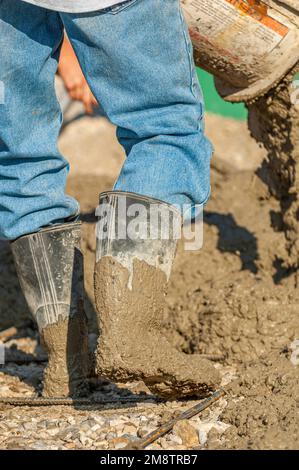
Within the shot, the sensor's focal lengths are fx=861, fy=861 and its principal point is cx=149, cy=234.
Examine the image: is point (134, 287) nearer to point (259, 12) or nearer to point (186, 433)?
point (186, 433)

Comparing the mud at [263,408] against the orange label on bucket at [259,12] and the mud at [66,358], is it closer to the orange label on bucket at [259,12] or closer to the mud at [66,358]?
the mud at [66,358]

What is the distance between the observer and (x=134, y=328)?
1.98m

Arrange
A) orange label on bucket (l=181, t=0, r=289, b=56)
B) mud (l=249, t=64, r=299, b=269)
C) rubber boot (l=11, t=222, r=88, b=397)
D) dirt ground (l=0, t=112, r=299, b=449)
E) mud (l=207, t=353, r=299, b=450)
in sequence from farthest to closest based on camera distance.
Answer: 1. mud (l=249, t=64, r=299, b=269)
2. orange label on bucket (l=181, t=0, r=289, b=56)
3. rubber boot (l=11, t=222, r=88, b=397)
4. dirt ground (l=0, t=112, r=299, b=449)
5. mud (l=207, t=353, r=299, b=450)

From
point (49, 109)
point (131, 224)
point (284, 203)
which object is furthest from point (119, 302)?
point (284, 203)

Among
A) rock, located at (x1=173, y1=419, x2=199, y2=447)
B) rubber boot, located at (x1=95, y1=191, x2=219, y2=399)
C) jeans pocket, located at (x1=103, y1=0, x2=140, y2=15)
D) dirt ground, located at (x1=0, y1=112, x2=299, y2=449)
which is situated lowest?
dirt ground, located at (x1=0, y1=112, x2=299, y2=449)

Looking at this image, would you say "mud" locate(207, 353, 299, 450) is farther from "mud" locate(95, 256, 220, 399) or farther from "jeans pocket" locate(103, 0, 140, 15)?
"jeans pocket" locate(103, 0, 140, 15)

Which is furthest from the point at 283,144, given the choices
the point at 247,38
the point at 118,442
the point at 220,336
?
the point at 118,442

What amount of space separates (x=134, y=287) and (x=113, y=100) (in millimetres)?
443

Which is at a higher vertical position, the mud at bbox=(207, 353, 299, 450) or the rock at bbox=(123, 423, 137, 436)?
the mud at bbox=(207, 353, 299, 450)

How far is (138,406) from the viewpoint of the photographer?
2.25 metres

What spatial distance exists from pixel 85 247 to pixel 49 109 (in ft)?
4.28

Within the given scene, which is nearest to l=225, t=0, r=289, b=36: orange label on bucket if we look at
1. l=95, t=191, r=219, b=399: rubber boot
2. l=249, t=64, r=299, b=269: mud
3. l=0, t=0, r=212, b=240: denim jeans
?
l=249, t=64, r=299, b=269: mud

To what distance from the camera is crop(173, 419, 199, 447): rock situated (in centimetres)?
199
